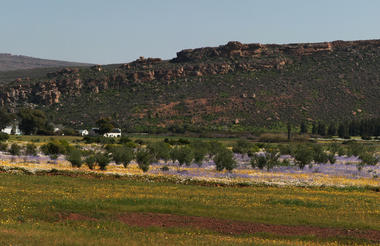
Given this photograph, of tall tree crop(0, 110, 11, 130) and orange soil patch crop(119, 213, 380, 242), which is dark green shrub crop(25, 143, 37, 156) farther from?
tall tree crop(0, 110, 11, 130)

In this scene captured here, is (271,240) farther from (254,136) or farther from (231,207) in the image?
(254,136)

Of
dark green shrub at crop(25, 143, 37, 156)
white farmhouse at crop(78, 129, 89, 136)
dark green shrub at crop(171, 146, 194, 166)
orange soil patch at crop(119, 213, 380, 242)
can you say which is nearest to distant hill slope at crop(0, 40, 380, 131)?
white farmhouse at crop(78, 129, 89, 136)

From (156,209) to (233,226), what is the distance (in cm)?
371

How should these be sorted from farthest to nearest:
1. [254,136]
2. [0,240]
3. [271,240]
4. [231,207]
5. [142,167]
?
1. [254,136]
2. [142,167]
3. [231,207]
4. [271,240]
5. [0,240]

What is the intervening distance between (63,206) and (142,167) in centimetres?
1871

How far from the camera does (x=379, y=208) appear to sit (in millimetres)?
21297

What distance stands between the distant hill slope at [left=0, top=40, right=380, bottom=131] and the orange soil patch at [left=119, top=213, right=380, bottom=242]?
8656 cm

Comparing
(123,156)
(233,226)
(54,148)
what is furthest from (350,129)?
(233,226)

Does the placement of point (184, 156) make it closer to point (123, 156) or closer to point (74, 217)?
point (123, 156)

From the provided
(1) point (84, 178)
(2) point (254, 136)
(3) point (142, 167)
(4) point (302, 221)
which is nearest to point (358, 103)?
(2) point (254, 136)

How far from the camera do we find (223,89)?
122 m

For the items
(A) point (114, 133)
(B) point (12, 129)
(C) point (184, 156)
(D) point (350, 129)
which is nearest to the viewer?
(C) point (184, 156)

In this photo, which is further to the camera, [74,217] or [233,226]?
[74,217]

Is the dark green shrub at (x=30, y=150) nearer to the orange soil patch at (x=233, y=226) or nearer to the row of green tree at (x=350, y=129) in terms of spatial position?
the orange soil patch at (x=233, y=226)
